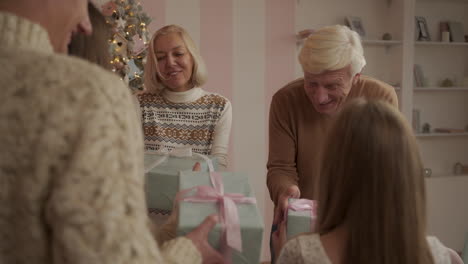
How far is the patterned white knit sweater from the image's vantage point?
7.26 feet

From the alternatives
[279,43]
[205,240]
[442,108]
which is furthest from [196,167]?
[442,108]

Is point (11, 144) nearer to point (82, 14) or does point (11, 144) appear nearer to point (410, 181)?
point (82, 14)

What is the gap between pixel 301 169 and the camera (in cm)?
195

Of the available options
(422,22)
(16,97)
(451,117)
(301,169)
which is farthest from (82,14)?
(451,117)

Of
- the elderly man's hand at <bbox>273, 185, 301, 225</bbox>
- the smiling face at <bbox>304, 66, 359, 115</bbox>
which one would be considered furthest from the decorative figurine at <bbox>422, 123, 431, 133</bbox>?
the elderly man's hand at <bbox>273, 185, 301, 225</bbox>

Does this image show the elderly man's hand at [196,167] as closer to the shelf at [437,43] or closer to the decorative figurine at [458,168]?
the shelf at [437,43]

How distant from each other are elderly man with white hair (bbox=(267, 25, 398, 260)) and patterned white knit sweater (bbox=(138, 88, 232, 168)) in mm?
349

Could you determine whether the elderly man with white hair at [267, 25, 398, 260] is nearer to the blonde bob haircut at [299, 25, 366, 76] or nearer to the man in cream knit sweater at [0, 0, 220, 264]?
the blonde bob haircut at [299, 25, 366, 76]

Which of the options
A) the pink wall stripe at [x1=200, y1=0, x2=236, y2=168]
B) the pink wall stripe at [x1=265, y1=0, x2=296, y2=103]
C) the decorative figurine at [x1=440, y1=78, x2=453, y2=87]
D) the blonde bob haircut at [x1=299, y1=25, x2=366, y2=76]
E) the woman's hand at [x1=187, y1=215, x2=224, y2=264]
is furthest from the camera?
the decorative figurine at [x1=440, y1=78, x2=453, y2=87]

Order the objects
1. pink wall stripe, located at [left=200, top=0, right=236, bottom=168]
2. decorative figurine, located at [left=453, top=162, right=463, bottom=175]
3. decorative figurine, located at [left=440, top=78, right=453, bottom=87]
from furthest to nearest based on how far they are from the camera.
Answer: decorative figurine, located at [left=453, top=162, right=463, bottom=175]
decorative figurine, located at [left=440, top=78, right=453, bottom=87]
pink wall stripe, located at [left=200, top=0, right=236, bottom=168]

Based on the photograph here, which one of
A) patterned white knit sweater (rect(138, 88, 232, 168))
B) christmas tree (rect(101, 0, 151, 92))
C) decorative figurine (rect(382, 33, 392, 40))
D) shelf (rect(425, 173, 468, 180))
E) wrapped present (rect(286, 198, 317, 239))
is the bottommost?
shelf (rect(425, 173, 468, 180))

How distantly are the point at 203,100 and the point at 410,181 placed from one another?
4.71ft

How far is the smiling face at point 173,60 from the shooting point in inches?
90.2

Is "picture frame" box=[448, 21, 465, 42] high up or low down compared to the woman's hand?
up
